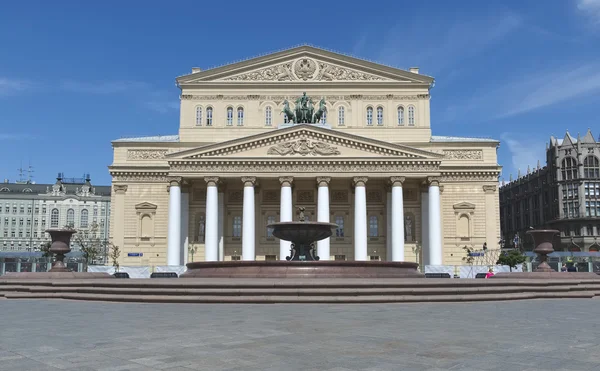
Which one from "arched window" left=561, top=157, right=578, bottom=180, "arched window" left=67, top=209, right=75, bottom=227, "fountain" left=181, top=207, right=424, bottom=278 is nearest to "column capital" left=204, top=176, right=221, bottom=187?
"fountain" left=181, top=207, right=424, bottom=278

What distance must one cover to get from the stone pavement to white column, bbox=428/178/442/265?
3985cm

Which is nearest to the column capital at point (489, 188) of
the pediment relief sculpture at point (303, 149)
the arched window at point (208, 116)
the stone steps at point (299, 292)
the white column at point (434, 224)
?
the white column at point (434, 224)

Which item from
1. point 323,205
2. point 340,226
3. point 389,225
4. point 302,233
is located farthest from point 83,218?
point 302,233

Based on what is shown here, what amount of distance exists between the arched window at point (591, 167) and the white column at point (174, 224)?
72.9m

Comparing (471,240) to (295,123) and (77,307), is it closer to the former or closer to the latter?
(295,123)

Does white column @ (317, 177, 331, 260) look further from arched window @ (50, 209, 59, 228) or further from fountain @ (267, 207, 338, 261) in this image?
arched window @ (50, 209, 59, 228)

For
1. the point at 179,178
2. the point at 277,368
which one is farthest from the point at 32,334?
the point at 179,178

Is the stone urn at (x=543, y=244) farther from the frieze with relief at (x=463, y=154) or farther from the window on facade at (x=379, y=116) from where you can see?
the window on facade at (x=379, y=116)

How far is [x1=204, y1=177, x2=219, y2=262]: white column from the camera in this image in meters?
55.5

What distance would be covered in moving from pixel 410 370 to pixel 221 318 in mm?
6811

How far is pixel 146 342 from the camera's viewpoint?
34.2 ft

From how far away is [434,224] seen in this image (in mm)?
56688

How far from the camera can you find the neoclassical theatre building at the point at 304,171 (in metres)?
55.8

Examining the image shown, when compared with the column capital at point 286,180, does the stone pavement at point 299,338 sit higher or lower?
lower
